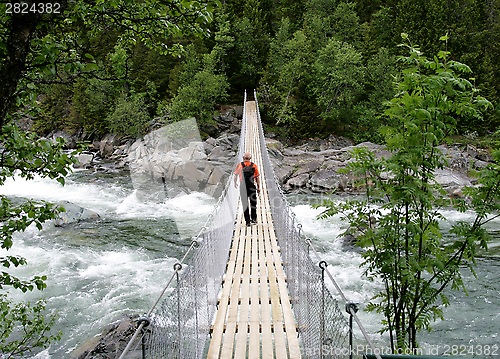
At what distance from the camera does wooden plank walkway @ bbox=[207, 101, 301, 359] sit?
2697 mm

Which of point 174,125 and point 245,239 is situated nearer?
point 245,239

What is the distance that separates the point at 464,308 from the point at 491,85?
14.7 m

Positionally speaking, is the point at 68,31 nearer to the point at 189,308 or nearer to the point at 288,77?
the point at 189,308

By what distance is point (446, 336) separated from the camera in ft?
15.1

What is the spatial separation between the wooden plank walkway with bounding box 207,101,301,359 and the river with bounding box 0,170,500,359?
62.0 inches

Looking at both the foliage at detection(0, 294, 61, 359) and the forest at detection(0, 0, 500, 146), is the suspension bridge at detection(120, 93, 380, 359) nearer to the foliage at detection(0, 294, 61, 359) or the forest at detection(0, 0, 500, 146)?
the foliage at detection(0, 294, 61, 359)

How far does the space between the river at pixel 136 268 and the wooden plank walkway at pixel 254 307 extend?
1.57 m

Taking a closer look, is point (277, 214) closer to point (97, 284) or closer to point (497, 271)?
point (97, 284)

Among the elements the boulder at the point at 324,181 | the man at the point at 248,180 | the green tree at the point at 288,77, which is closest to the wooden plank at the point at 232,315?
the man at the point at 248,180

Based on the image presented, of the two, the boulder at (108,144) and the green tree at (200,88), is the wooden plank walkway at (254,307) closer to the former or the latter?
the green tree at (200,88)

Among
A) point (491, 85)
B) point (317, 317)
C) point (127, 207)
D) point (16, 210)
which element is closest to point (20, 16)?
point (16, 210)

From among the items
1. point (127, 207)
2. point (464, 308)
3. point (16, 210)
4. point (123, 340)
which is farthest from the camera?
point (127, 207)

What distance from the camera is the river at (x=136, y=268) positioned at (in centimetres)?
489

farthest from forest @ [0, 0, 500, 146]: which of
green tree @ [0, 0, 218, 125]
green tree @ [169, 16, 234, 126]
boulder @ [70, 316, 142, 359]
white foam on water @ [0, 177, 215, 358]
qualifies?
green tree @ [0, 0, 218, 125]
